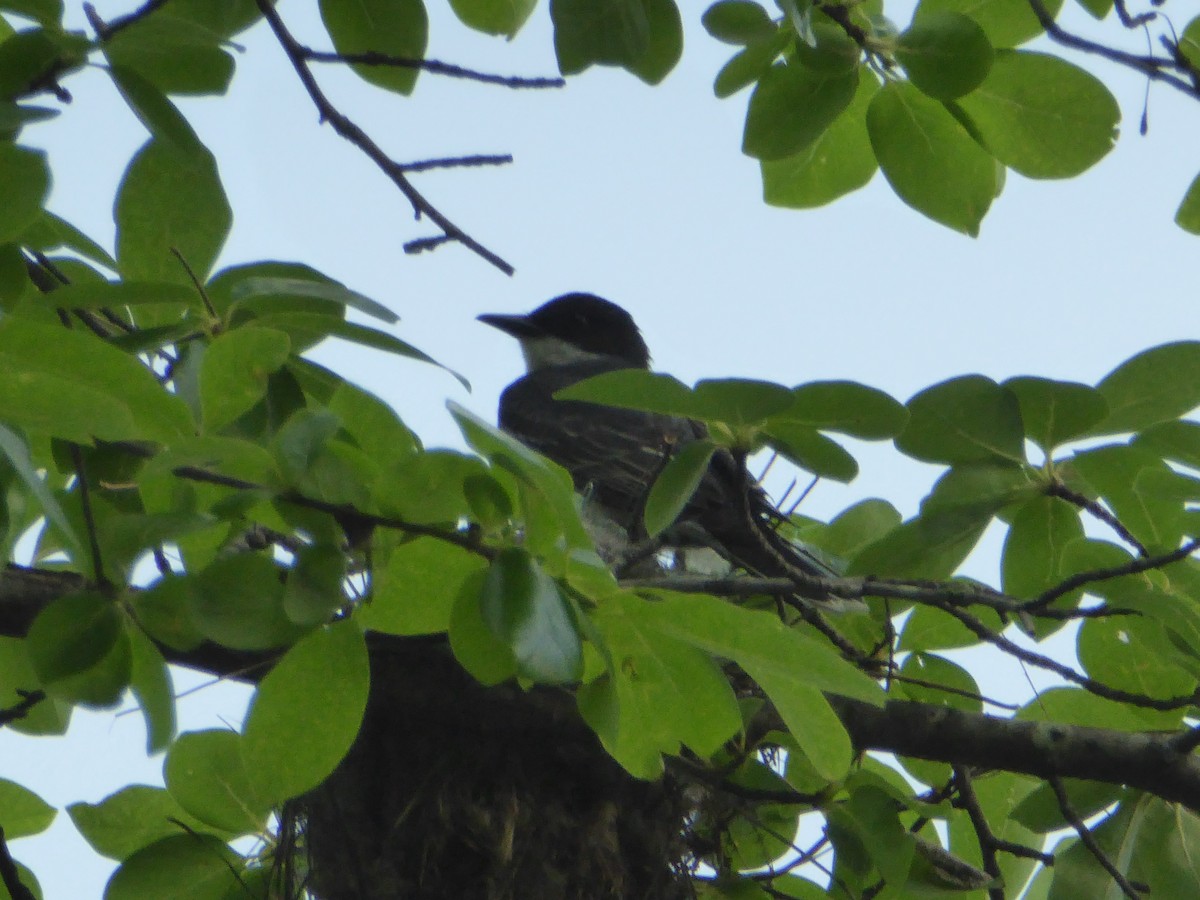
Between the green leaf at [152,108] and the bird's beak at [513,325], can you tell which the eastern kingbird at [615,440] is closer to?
the bird's beak at [513,325]

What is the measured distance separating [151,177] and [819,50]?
2.60 feet

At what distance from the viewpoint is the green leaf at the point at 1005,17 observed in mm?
1830

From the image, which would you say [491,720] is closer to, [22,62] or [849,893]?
[849,893]

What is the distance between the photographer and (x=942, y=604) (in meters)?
1.78

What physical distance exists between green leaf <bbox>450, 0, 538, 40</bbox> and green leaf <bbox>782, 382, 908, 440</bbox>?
27.7 inches

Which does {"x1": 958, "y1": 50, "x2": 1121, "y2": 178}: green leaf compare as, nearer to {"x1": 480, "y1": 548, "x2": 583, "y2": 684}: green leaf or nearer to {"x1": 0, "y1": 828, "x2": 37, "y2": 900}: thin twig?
{"x1": 480, "y1": 548, "x2": 583, "y2": 684}: green leaf

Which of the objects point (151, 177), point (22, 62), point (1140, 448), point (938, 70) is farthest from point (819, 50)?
point (22, 62)

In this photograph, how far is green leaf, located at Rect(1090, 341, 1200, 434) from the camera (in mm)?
1541

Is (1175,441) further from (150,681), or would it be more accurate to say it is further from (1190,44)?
(150,681)

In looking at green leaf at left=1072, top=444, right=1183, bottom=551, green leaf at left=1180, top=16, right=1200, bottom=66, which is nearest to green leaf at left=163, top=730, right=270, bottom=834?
green leaf at left=1072, top=444, right=1183, bottom=551

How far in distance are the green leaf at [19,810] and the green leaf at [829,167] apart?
4.36 feet

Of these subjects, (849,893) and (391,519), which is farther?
(849,893)

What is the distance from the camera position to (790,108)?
176 cm

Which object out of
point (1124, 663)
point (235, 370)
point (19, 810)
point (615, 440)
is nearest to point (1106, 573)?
point (1124, 663)
